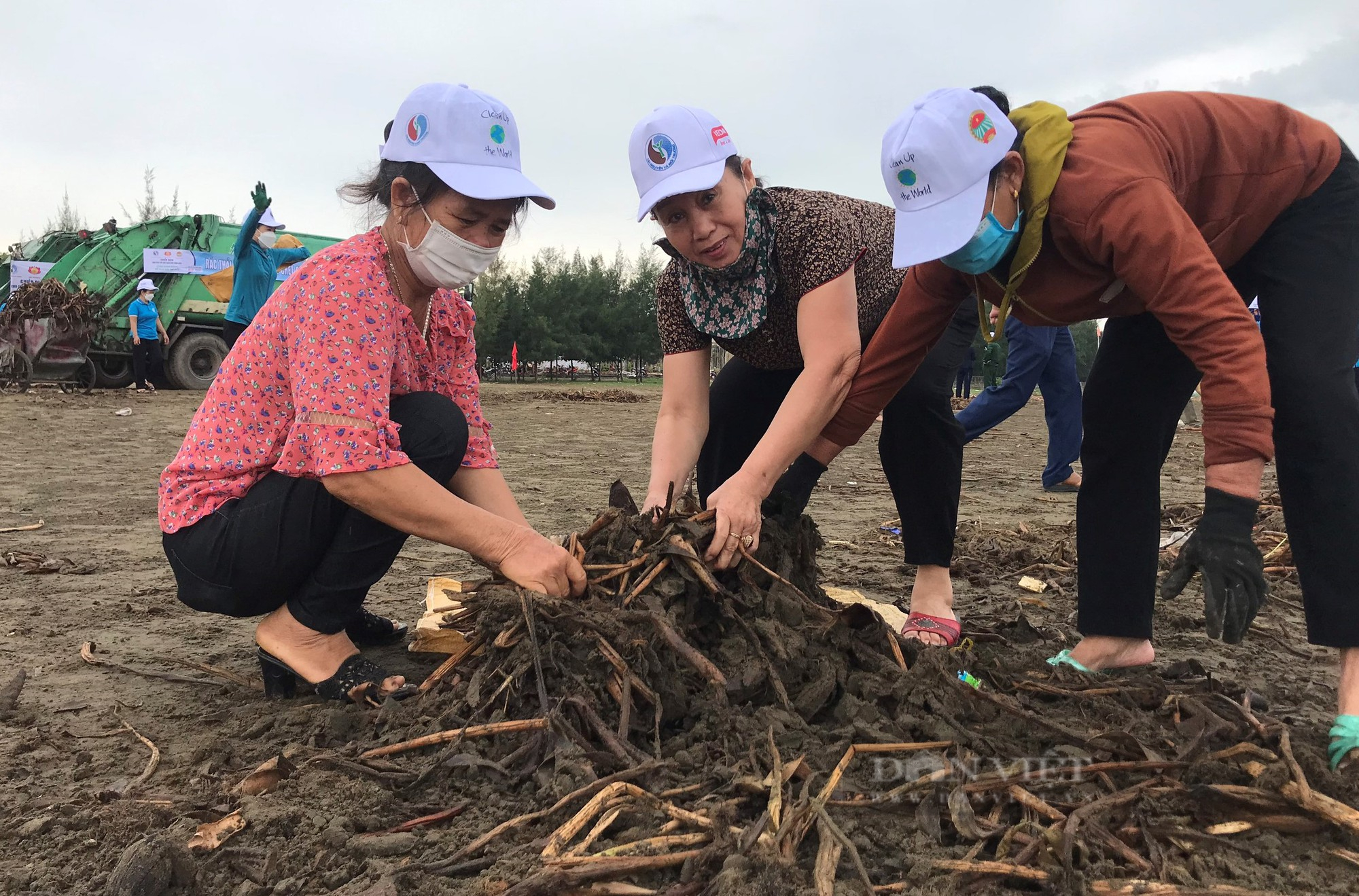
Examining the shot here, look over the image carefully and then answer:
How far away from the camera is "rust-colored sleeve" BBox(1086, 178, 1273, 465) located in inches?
67.6

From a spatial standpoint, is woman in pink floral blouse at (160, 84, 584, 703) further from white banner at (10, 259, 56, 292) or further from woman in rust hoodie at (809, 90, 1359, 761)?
white banner at (10, 259, 56, 292)

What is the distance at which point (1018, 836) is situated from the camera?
5.06ft

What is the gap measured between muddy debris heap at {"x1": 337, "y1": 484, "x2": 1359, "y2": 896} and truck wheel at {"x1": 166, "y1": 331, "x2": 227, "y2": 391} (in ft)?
53.1

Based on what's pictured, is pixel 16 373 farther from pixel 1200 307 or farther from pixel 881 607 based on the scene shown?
pixel 1200 307

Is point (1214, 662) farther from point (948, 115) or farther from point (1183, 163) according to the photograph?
point (948, 115)

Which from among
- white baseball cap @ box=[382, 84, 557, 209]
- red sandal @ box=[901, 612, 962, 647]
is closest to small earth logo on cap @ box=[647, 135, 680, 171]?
white baseball cap @ box=[382, 84, 557, 209]

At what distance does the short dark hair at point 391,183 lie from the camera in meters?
2.32

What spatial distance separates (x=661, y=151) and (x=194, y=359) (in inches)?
650

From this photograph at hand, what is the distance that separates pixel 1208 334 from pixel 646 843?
55.9 inches

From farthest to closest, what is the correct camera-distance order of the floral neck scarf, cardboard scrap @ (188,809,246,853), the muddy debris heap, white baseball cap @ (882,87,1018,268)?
1. the floral neck scarf
2. white baseball cap @ (882,87,1018,268)
3. cardboard scrap @ (188,809,246,853)
4. the muddy debris heap

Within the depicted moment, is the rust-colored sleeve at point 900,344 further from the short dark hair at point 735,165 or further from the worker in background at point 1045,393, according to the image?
the worker in background at point 1045,393

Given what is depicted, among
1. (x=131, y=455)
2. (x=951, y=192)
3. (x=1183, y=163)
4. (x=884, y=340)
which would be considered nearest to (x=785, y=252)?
(x=884, y=340)

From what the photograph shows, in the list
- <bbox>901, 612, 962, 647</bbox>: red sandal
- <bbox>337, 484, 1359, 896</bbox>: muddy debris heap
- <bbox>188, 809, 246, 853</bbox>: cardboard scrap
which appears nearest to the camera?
<bbox>337, 484, 1359, 896</bbox>: muddy debris heap

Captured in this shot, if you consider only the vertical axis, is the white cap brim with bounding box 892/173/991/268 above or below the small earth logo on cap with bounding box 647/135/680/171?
below
